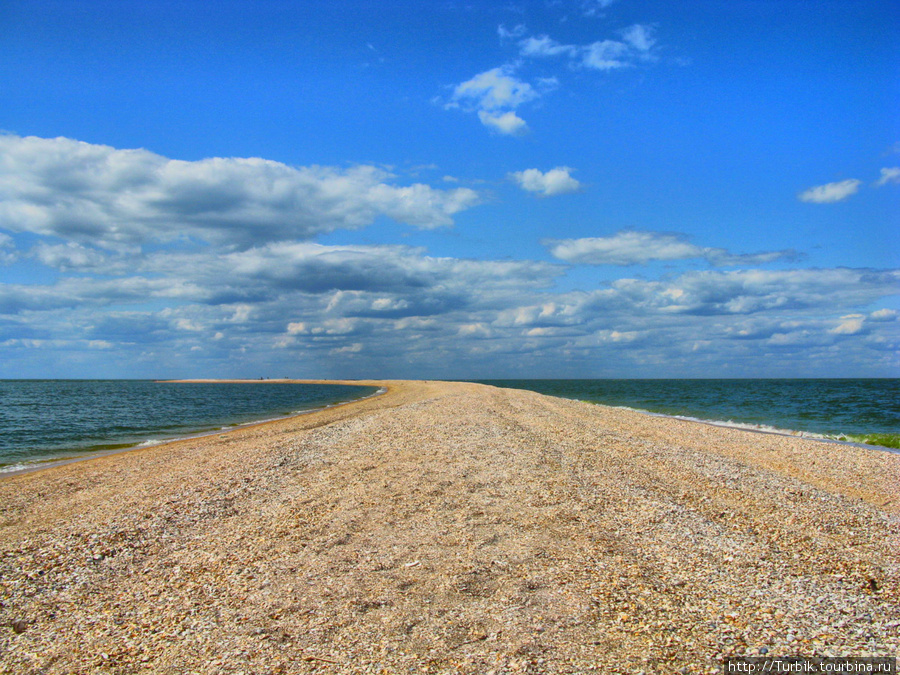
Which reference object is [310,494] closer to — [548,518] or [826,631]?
[548,518]

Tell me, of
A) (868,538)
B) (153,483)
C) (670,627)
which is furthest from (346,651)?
(153,483)

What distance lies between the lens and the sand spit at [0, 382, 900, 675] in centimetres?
544

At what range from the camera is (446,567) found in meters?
7.44

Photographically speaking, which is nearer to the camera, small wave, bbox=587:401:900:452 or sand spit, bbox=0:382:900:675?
sand spit, bbox=0:382:900:675

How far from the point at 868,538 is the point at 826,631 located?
16.0 feet

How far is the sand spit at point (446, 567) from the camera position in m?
5.44

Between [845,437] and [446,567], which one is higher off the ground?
[446,567]

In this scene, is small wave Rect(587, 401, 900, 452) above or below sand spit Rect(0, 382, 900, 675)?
below

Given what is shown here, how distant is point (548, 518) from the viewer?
9.34 metres

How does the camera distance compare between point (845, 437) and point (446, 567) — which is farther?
point (845, 437)

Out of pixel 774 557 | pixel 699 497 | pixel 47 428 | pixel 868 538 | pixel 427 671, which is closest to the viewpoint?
pixel 427 671

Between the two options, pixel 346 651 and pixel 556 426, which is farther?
pixel 556 426

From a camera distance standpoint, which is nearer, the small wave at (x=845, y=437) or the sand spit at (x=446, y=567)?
the sand spit at (x=446, y=567)

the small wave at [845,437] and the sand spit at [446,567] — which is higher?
the sand spit at [446,567]
